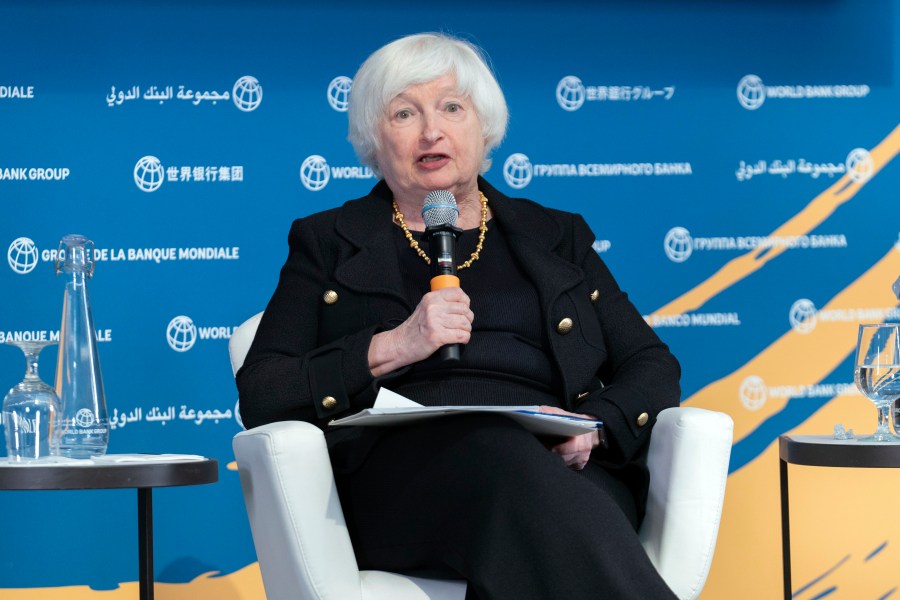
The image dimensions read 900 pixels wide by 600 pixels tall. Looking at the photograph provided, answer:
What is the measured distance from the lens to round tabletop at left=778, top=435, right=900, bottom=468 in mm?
2266

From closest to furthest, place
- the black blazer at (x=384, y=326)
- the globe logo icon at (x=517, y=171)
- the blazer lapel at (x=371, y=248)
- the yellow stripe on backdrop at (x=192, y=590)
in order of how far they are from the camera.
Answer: the black blazer at (x=384, y=326)
the blazer lapel at (x=371, y=248)
the yellow stripe on backdrop at (x=192, y=590)
the globe logo icon at (x=517, y=171)

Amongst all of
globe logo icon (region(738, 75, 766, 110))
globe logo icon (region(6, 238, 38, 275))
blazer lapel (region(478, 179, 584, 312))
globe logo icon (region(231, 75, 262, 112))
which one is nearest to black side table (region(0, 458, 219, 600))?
blazer lapel (region(478, 179, 584, 312))

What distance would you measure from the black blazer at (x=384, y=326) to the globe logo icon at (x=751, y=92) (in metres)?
1.48

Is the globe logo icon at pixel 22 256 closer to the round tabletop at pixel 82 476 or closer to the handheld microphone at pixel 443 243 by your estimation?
the round tabletop at pixel 82 476

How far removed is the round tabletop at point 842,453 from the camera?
2.27 meters

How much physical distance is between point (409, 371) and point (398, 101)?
615 mm

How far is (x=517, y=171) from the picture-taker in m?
3.68

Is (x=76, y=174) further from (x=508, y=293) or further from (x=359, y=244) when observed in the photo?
(x=508, y=293)

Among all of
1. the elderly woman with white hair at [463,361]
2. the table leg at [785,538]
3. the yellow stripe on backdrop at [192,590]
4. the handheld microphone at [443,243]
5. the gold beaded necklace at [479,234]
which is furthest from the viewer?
the yellow stripe on backdrop at [192,590]

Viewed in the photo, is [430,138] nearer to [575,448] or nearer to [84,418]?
[575,448]

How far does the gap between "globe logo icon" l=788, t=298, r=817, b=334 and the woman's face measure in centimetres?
165

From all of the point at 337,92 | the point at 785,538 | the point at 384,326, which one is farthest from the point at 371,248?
the point at 337,92

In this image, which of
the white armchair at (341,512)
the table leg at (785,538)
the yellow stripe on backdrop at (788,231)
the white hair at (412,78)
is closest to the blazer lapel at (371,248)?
the white hair at (412,78)

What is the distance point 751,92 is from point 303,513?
8.09 ft
